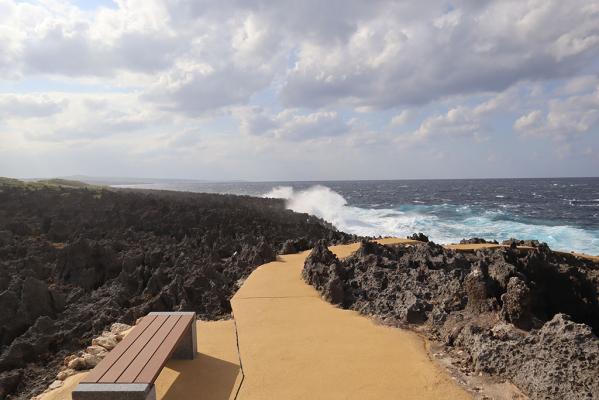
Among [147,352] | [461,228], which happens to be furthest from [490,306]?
[461,228]

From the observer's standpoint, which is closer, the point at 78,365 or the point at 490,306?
the point at 78,365

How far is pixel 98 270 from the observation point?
1534 cm

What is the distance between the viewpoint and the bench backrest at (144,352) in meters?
4.99

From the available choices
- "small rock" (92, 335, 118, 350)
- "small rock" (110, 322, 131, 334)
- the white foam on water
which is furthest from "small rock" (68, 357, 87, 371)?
the white foam on water

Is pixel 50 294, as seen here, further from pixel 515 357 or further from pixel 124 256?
pixel 515 357

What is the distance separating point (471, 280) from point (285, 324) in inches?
144

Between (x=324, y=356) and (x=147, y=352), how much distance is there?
109 inches

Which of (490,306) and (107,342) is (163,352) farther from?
(490,306)

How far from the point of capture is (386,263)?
1120cm

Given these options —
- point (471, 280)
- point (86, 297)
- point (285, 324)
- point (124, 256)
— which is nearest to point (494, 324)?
point (471, 280)

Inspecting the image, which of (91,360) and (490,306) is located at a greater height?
(490,306)

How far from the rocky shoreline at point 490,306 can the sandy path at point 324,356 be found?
0.60 metres

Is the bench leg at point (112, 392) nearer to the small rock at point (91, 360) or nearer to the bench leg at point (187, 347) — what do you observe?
the bench leg at point (187, 347)

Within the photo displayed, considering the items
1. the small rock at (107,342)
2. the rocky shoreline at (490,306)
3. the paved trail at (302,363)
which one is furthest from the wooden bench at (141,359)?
the rocky shoreline at (490,306)
